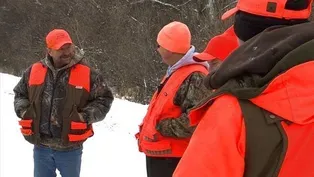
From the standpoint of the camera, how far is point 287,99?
1.31 m

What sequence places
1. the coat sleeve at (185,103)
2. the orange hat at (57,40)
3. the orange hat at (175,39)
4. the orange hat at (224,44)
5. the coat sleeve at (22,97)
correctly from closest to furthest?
the orange hat at (224,44) → the coat sleeve at (185,103) → the orange hat at (175,39) → the orange hat at (57,40) → the coat sleeve at (22,97)

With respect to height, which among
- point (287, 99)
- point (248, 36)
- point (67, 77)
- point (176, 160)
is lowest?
point (176, 160)

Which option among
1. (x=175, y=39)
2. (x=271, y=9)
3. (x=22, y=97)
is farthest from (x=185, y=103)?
(x=271, y=9)

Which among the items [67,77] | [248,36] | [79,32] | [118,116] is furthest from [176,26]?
[79,32]

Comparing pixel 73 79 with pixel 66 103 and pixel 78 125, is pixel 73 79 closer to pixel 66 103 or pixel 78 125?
pixel 66 103

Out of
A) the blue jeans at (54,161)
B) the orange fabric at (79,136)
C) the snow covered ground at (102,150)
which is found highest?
the orange fabric at (79,136)

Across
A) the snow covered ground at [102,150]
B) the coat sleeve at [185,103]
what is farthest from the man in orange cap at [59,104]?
the snow covered ground at [102,150]

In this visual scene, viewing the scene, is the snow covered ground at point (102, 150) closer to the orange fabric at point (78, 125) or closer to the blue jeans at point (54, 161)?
the blue jeans at point (54, 161)

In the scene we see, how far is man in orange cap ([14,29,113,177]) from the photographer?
12.5 ft

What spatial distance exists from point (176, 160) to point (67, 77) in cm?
114

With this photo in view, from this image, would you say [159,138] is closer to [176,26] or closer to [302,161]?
[176,26]

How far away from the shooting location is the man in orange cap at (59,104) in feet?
12.5

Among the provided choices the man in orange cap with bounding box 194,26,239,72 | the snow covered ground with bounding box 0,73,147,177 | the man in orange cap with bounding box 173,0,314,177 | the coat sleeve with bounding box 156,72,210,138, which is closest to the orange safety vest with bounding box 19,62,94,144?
the coat sleeve with bounding box 156,72,210,138

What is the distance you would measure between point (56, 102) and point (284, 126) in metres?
2.73
